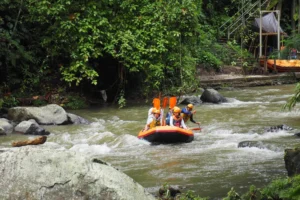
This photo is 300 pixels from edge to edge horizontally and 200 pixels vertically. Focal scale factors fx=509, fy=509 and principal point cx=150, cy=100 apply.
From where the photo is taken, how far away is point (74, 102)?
1577cm

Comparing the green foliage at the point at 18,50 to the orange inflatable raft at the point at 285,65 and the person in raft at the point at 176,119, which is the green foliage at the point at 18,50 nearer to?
the person in raft at the point at 176,119

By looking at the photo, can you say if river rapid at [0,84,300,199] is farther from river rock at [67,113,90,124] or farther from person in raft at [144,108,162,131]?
person in raft at [144,108,162,131]

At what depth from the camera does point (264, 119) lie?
13188mm

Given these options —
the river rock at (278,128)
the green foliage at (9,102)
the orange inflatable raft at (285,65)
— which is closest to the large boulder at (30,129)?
the green foliage at (9,102)

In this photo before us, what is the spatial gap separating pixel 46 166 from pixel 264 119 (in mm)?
9843

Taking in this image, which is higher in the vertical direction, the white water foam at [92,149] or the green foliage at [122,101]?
the green foliage at [122,101]

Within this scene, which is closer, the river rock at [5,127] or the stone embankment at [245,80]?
the river rock at [5,127]

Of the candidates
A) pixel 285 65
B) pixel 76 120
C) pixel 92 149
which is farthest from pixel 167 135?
pixel 285 65

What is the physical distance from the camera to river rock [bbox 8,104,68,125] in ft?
42.7

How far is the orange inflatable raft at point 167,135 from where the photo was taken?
10.5 metres

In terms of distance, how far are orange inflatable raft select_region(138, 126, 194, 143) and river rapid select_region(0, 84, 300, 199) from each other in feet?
0.50

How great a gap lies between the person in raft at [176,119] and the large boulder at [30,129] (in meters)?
3.01

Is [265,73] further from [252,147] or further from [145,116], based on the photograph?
[252,147]

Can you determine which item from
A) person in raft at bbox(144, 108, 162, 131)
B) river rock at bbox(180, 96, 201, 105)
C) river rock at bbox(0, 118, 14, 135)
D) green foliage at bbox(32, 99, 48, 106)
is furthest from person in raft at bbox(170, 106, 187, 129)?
green foliage at bbox(32, 99, 48, 106)
